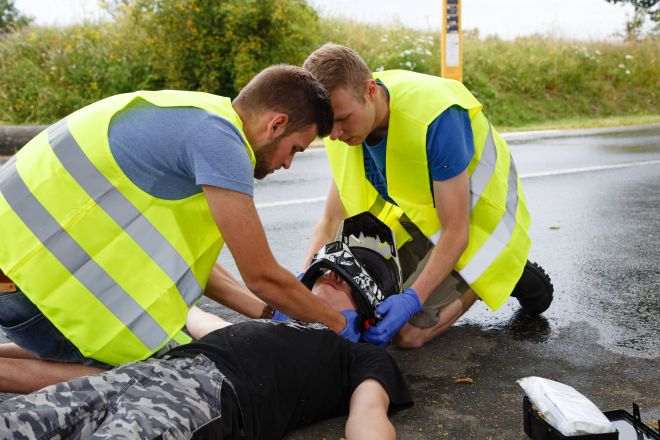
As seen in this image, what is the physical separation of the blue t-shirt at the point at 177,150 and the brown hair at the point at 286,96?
0.20 metres

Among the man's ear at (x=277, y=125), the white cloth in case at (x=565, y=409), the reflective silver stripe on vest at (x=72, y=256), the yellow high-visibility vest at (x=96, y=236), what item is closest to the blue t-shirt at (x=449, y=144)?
the man's ear at (x=277, y=125)

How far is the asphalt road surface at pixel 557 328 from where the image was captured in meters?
2.49

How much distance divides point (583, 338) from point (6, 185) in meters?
2.32

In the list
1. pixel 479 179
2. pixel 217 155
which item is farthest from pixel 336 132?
pixel 217 155

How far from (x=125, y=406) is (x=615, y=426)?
1.35 m

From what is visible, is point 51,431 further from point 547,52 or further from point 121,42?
point 547,52

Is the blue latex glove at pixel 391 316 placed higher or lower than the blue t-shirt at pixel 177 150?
lower

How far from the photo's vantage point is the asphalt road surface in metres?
2.49

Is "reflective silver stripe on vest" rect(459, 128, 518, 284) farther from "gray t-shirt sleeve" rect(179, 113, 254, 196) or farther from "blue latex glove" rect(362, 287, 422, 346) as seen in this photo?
"gray t-shirt sleeve" rect(179, 113, 254, 196)

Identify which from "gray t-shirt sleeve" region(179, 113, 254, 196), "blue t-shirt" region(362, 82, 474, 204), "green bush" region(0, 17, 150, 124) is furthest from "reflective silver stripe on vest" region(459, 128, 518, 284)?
"green bush" region(0, 17, 150, 124)

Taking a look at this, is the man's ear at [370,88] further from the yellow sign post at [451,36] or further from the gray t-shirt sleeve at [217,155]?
the yellow sign post at [451,36]

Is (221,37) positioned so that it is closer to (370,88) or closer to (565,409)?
(370,88)

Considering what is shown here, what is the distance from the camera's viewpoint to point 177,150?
89.2 inches

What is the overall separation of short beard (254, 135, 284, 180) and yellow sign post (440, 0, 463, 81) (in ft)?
30.6
